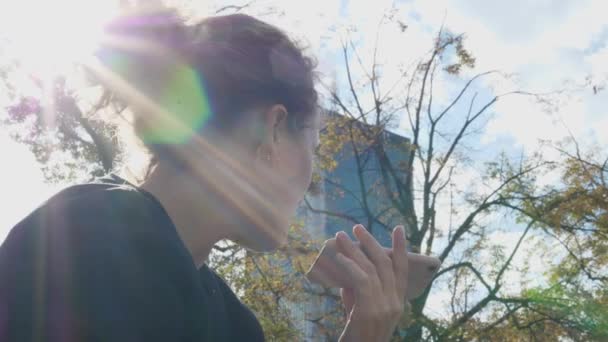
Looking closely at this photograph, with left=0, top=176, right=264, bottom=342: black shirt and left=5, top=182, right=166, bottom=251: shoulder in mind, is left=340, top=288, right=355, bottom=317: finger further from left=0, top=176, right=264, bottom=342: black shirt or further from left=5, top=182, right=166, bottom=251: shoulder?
left=5, top=182, right=166, bottom=251: shoulder

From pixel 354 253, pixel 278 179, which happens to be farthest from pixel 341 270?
pixel 278 179

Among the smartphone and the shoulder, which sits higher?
the smartphone

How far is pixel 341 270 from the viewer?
4.90ft

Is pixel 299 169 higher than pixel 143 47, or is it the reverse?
pixel 143 47

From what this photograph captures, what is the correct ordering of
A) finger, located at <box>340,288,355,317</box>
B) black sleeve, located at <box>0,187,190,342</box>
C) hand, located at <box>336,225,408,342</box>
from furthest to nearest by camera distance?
finger, located at <box>340,288,355,317</box> → hand, located at <box>336,225,408,342</box> → black sleeve, located at <box>0,187,190,342</box>

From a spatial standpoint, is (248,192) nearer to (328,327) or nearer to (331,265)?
(331,265)

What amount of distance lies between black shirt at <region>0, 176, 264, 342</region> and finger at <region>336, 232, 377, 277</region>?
424 millimetres

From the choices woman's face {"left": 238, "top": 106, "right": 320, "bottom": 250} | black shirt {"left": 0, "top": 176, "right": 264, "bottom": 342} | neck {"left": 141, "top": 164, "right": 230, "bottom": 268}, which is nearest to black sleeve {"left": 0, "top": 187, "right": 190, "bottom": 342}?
black shirt {"left": 0, "top": 176, "right": 264, "bottom": 342}

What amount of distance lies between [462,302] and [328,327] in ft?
8.87

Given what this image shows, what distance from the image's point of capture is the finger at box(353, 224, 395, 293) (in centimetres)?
148

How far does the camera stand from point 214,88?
1525 mm

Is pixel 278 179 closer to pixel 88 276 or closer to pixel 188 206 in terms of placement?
pixel 188 206

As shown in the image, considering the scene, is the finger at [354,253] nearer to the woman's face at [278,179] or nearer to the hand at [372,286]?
the hand at [372,286]

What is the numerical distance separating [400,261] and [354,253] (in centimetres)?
13
